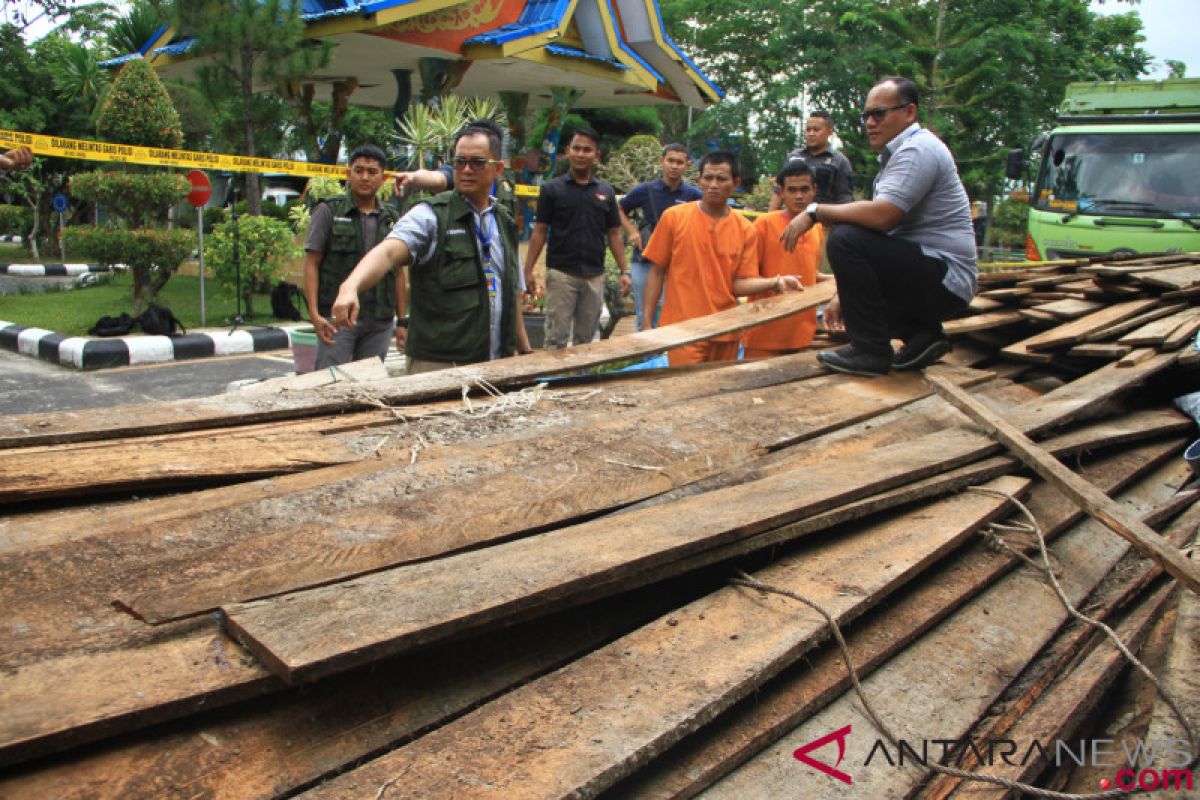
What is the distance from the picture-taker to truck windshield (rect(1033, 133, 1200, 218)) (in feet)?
32.1

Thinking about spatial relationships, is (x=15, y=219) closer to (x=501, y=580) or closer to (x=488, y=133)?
(x=488, y=133)

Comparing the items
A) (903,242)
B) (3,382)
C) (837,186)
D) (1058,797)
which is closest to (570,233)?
(837,186)

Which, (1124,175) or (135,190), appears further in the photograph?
(1124,175)

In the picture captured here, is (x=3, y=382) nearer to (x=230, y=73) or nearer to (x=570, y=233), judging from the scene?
(x=570, y=233)

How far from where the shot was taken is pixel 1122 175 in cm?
1016

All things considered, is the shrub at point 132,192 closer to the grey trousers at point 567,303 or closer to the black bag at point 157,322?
the black bag at point 157,322

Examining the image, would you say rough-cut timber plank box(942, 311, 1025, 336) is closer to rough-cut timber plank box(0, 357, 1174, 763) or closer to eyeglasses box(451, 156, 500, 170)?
eyeglasses box(451, 156, 500, 170)

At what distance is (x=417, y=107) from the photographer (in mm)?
14266

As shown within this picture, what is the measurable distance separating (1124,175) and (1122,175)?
0.07 feet

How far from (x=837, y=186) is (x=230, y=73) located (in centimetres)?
1018

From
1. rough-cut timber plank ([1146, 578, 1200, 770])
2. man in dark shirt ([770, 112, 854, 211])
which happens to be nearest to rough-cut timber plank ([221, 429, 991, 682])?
rough-cut timber plank ([1146, 578, 1200, 770])

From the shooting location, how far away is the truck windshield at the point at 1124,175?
9.77 m

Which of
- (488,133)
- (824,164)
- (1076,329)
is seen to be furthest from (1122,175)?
(488,133)

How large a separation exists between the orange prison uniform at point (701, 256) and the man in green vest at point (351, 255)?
4.92 ft
